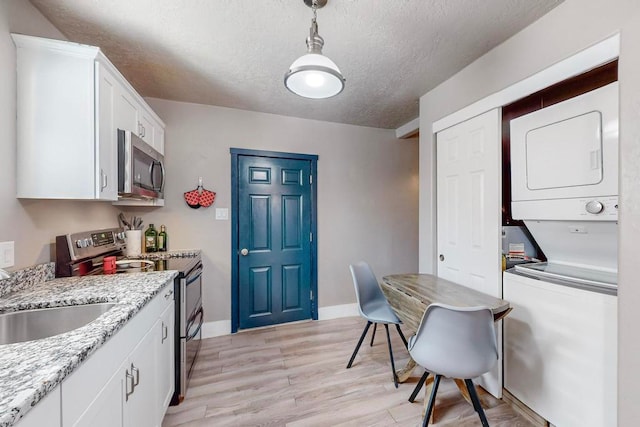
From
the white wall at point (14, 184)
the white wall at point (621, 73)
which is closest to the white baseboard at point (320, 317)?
the white wall at point (14, 184)

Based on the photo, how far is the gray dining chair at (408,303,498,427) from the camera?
140cm

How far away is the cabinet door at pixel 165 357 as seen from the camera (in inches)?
59.3

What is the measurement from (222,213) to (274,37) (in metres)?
1.83

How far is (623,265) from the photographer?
121 centimetres

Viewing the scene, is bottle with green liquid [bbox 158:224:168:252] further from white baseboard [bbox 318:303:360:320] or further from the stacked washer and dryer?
the stacked washer and dryer

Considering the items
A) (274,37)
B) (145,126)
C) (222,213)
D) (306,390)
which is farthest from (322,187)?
(306,390)

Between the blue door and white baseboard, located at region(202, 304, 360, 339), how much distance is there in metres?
0.13

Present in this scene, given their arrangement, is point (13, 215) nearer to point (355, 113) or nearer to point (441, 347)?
point (441, 347)

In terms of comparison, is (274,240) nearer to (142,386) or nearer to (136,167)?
(136,167)

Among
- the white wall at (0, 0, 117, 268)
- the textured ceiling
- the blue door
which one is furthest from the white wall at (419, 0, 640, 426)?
the white wall at (0, 0, 117, 268)

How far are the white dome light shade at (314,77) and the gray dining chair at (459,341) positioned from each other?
1.33 metres

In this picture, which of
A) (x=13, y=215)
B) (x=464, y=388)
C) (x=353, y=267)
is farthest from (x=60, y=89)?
(x=464, y=388)

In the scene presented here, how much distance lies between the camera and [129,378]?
3.70 feet

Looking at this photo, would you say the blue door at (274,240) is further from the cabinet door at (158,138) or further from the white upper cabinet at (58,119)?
the white upper cabinet at (58,119)
